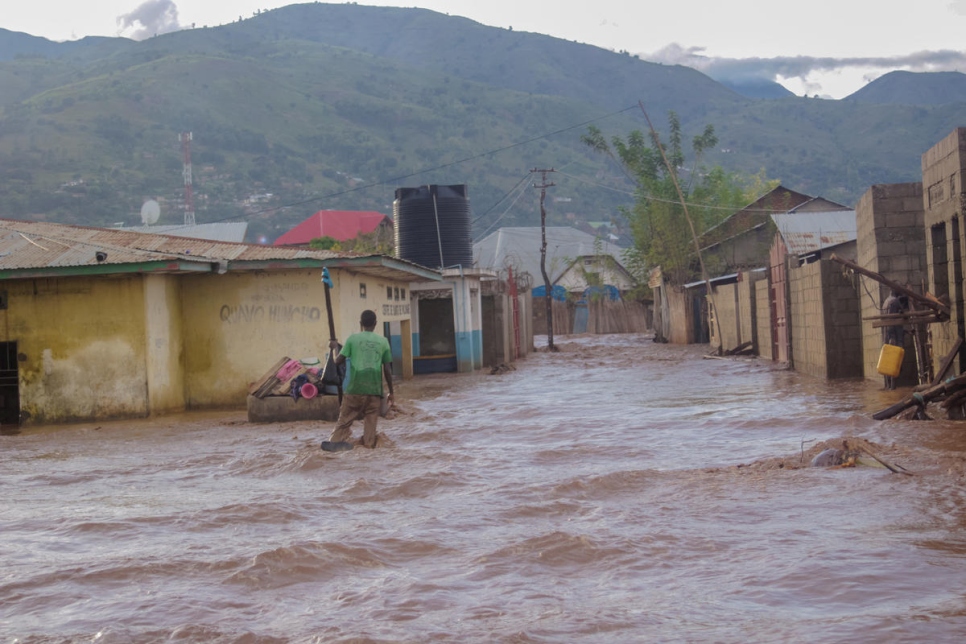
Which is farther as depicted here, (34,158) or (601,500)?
(34,158)

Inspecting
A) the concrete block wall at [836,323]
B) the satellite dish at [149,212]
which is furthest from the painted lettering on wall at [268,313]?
the satellite dish at [149,212]

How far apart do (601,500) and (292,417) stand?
781cm

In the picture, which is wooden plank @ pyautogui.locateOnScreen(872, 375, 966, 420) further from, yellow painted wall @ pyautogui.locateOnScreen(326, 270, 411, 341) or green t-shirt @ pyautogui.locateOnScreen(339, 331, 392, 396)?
yellow painted wall @ pyautogui.locateOnScreen(326, 270, 411, 341)

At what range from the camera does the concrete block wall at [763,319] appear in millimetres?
26234

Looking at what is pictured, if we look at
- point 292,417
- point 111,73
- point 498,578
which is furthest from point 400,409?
point 111,73

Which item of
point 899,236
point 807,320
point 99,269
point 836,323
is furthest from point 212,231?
point 899,236

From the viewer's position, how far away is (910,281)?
16469 millimetres

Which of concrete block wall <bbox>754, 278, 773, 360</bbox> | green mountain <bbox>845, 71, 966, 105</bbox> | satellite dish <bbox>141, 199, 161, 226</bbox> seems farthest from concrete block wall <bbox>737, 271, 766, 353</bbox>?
green mountain <bbox>845, 71, 966, 105</bbox>

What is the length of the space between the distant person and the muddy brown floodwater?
1.99 meters

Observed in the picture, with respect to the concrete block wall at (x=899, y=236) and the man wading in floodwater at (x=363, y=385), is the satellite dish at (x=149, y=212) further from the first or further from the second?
the man wading in floodwater at (x=363, y=385)

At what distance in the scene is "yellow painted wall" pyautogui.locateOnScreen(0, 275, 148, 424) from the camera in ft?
57.7

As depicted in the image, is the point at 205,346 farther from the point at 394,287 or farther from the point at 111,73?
the point at 111,73

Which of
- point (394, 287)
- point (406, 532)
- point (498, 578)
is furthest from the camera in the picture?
point (394, 287)

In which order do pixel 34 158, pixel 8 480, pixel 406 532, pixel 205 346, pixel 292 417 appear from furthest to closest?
pixel 34 158 < pixel 205 346 < pixel 292 417 < pixel 8 480 < pixel 406 532
